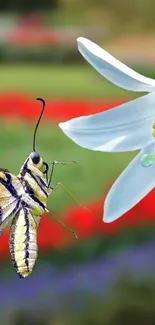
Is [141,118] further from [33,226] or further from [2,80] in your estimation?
[2,80]

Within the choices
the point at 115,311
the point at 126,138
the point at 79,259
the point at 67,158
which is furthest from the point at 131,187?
the point at 67,158

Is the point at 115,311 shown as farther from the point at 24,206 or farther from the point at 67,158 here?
the point at 24,206

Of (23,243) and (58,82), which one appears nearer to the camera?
(23,243)

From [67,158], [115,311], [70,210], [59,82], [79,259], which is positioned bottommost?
[115,311]

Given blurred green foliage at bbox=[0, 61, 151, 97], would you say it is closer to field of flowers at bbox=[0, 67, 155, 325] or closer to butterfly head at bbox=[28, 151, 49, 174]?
field of flowers at bbox=[0, 67, 155, 325]

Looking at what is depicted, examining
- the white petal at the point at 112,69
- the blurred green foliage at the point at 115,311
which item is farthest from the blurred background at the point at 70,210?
the white petal at the point at 112,69

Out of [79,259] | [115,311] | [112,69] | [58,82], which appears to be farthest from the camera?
[58,82]

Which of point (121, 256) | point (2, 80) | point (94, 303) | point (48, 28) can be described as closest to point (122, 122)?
point (94, 303)

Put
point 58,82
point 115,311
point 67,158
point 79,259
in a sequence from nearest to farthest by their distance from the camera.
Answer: point 115,311 < point 79,259 < point 67,158 < point 58,82
